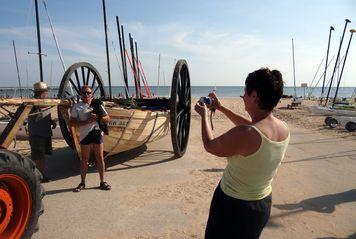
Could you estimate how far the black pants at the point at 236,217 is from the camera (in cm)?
229

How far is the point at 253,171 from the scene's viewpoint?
7.38 ft

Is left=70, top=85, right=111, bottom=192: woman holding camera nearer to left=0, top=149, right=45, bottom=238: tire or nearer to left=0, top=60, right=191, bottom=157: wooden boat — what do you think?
left=0, top=60, right=191, bottom=157: wooden boat

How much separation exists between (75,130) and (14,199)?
2.64 meters

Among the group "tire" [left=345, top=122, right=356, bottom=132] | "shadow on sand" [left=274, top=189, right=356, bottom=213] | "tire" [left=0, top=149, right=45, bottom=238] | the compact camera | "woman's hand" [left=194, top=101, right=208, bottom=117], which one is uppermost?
the compact camera

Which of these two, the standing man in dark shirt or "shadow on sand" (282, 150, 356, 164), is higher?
the standing man in dark shirt

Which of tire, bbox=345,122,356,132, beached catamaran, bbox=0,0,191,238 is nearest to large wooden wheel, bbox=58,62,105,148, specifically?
beached catamaran, bbox=0,0,191,238

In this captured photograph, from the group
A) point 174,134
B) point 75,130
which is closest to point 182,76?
point 174,134

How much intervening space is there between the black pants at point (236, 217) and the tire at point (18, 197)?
2251mm

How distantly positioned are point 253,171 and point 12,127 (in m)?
3.20

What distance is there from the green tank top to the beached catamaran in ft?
7.64

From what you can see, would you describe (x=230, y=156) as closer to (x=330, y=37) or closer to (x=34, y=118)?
(x=34, y=118)

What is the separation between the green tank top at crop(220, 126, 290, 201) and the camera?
7.22 feet

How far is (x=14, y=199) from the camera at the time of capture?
3.93m

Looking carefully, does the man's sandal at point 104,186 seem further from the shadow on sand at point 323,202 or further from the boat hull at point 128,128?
the shadow on sand at point 323,202
